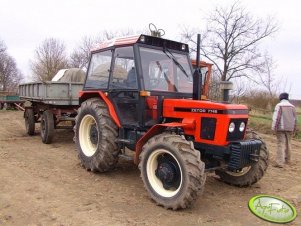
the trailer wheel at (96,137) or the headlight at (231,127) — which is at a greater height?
the headlight at (231,127)

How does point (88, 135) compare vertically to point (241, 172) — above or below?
above

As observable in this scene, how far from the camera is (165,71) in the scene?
247 inches

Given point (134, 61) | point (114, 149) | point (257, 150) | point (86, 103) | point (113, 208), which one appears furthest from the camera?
point (86, 103)

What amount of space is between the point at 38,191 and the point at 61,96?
4.54 metres

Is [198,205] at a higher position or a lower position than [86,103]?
lower

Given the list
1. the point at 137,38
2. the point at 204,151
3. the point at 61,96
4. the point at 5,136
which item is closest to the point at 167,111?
the point at 204,151

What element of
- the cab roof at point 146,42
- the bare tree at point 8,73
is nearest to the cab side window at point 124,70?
the cab roof at point 146,42

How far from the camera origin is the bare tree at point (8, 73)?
5800cm

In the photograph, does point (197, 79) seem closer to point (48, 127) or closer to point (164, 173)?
point (164, 173)

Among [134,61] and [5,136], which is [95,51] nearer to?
[134,61]

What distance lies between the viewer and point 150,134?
225 inches

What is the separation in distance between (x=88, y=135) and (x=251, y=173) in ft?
10.6

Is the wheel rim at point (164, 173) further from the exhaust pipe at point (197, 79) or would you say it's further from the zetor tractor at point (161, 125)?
the exhaust pipe at point (197, 79)

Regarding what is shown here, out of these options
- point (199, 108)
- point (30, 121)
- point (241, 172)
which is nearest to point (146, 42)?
point (199, 108)
